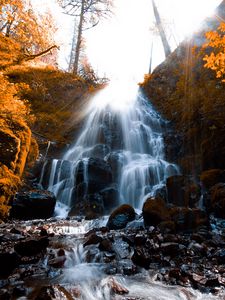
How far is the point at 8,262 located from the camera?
5027 millimetres

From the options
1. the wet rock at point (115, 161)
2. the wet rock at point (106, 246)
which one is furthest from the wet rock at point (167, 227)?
the wet rock at point (115, 161)

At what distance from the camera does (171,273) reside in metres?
5.17

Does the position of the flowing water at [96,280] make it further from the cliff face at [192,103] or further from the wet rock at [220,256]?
the cliff face at [192,103]

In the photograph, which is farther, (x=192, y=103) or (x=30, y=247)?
(x=192, y=103)

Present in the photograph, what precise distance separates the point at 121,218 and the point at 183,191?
9.97ft

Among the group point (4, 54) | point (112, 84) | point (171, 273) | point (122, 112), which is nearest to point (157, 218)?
point (171, 273)

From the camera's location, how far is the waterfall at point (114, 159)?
1220cm


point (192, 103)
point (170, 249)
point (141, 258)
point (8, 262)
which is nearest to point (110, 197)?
point (170, 249)

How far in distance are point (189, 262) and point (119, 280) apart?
5.38ft

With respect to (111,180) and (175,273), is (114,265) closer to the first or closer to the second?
(175,273)

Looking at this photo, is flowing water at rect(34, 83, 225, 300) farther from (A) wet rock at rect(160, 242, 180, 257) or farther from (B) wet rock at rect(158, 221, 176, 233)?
(B) wet rock at rect(158, 221, 176, 233)

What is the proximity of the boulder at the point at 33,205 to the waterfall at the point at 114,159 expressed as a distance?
1.40m

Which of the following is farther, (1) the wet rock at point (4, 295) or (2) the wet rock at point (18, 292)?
(2) the wet rock at point (18, 292)

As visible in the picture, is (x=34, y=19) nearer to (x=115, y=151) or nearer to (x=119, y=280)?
(x=119, y=280)
